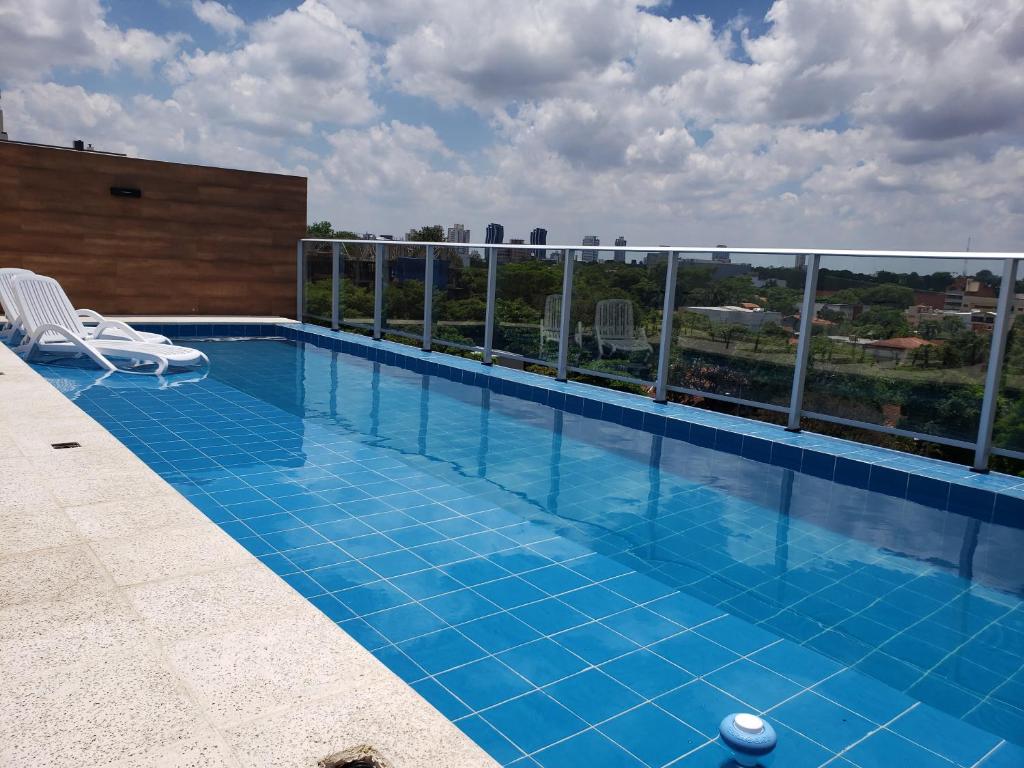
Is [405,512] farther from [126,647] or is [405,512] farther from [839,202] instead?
[839,202]

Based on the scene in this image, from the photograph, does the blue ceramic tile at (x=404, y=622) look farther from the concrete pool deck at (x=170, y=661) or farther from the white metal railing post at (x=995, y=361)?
the white metal railing post at (x=995, y=361)

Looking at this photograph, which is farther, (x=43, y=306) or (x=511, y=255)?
(x=511, y=255)

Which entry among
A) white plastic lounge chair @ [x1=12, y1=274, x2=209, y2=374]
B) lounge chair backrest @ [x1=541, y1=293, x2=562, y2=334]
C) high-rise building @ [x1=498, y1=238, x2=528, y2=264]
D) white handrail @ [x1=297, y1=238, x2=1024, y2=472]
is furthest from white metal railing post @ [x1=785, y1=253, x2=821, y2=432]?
white plastic lounge chair @ [x1=12, y1=274, x2=209, y2=374]

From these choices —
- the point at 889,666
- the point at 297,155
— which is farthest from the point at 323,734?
the point at 297,155

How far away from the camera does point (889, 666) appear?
305cm

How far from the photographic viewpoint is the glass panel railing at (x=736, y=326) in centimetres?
625

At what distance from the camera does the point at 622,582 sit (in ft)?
12.1

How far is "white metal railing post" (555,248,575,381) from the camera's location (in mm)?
8164

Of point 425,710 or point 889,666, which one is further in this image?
point 889,666

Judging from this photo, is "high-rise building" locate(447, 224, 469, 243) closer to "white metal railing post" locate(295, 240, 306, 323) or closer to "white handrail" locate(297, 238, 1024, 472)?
"white metal railing post" locate(295, 240, 306, 323)

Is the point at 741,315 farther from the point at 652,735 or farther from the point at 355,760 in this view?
the point at 355,760

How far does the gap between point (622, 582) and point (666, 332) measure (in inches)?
154

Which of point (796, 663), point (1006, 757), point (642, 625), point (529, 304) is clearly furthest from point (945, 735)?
point (529, 304)

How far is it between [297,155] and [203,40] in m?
2.64
